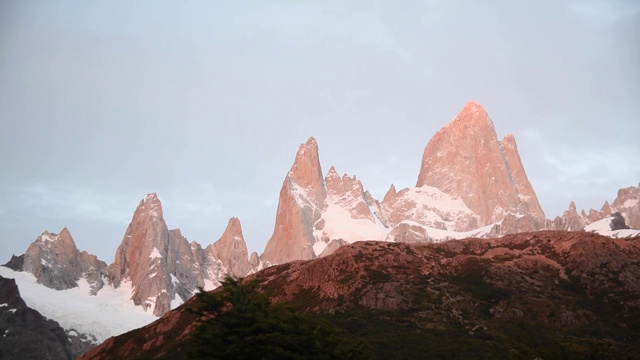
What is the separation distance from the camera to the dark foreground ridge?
13200 cm

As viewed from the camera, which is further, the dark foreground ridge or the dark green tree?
the dark foreground ridge

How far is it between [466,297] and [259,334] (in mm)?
90164

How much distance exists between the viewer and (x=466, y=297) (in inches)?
5935

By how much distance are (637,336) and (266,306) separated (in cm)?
8404

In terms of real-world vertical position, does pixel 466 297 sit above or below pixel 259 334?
above

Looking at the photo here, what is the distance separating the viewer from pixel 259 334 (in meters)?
67.4

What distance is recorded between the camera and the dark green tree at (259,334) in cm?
6606

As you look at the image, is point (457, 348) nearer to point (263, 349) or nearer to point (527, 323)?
point (527, 323)

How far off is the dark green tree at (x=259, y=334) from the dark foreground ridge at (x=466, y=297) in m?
54.3

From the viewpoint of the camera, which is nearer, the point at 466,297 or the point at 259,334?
the point at 259,334

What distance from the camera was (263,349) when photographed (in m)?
66.3

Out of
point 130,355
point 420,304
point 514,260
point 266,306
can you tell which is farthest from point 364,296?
point 266,306

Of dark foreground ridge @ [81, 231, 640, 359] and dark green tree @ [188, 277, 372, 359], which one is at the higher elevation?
dark foreground ridge @ [81, 231, 640, 359]

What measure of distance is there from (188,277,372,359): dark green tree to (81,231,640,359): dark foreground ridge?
54.3m
